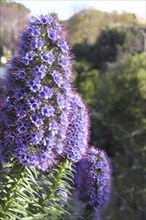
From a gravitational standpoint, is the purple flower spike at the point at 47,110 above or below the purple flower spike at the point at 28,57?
below

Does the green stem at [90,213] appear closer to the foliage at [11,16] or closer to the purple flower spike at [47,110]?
the purple flower spike at [47,110]

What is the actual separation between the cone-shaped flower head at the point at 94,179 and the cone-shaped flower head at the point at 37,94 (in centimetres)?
127

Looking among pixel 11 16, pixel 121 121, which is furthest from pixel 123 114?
pixel 11 16

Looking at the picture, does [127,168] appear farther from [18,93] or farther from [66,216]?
[18,93]

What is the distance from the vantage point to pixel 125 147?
16.4 meters

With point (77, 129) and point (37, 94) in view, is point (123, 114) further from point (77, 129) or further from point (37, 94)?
point (37, 94)

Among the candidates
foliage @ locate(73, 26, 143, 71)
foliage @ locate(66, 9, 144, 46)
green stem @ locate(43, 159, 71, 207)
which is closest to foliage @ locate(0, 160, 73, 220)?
green stem @ locate(43, 159, 71, 207)

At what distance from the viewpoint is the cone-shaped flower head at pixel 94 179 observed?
4.34 m

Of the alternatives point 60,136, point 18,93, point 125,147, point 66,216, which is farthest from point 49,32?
point 125,147

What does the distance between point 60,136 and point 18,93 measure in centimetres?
38

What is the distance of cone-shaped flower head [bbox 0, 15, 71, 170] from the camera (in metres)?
2.95

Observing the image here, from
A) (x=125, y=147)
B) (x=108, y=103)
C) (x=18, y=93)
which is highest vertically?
(x=108, y=103)

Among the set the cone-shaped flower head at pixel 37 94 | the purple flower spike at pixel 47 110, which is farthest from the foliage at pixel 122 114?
the purple flower spike at pixel 47 110

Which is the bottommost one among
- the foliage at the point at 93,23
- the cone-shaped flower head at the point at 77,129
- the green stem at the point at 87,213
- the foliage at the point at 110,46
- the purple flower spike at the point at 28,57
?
the purple flower spike at the point at 28,57
